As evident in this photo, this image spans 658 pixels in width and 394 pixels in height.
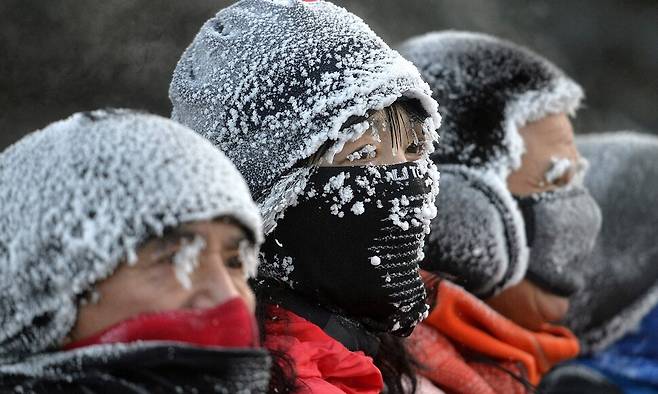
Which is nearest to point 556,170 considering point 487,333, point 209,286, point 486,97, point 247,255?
point 486,97

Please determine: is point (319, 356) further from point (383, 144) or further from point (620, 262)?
point (620, 262)

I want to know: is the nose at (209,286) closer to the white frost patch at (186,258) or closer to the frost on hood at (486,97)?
the white frost patch at (186,258)

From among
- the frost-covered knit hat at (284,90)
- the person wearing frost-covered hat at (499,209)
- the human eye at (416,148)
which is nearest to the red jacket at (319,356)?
the frost-covered knit hat at (284,90)

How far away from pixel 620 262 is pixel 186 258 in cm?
301

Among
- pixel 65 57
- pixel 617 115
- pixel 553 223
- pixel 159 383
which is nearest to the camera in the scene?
pixel 159 383

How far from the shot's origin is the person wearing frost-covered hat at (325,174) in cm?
221

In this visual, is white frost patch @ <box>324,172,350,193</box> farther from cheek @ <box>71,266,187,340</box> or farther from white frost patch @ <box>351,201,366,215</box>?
cheek @ <box>71,266,187,340</box>

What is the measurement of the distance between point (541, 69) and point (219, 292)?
211 cm

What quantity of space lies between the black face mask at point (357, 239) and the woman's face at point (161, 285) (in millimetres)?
684

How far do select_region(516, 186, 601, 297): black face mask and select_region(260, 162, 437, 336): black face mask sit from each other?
1.09 m

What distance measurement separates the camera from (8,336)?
5.05 feet

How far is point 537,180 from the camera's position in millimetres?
3289

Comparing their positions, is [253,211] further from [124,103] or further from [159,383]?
[124,103]

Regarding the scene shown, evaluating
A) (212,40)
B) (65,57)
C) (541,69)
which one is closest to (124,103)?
(65,57)
